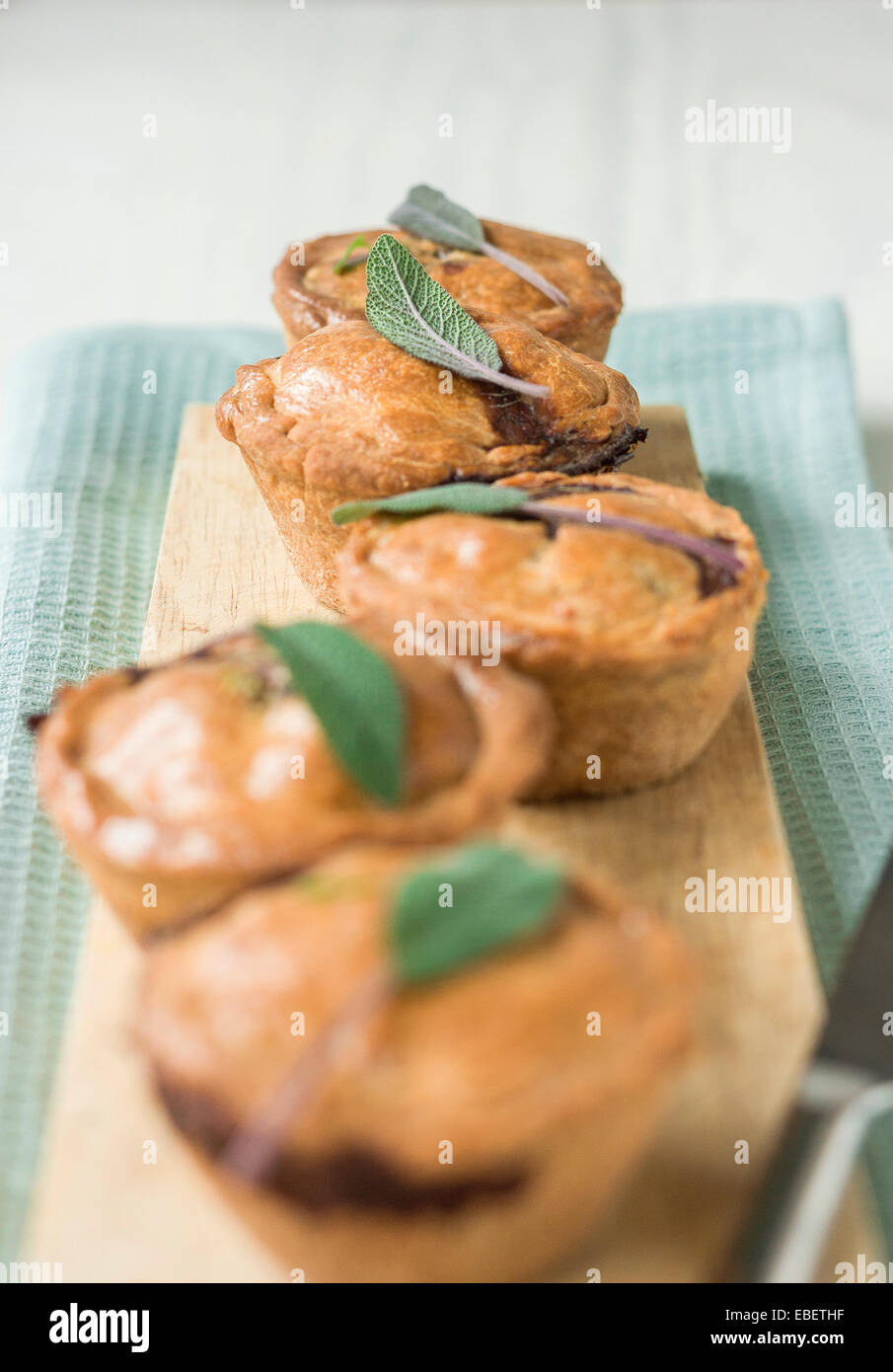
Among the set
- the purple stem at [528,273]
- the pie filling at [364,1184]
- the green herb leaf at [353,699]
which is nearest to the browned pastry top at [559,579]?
the green herb leaf at [353,699]

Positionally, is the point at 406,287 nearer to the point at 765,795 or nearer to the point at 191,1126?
the point at 765,795

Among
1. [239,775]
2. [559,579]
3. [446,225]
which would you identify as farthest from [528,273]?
[239,775]

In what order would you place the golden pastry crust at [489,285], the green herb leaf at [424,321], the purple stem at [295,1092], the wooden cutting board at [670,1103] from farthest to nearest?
the golden pastry crust at [489,285] < the green herb leaf at [424,321] < the wooden cutting board at [670,1103] < the purple stem at [295,1092]

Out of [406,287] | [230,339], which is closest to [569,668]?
[406,287]

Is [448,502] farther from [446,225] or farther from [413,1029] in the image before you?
[446,225]

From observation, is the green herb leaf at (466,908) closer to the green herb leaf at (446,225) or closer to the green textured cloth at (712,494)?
the green textured cloth at (712,494)
